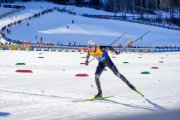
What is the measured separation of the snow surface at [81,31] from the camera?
61.0 meters

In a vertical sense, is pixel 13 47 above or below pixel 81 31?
above

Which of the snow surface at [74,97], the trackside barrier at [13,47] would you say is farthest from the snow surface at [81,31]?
the snow surface at [74,97]

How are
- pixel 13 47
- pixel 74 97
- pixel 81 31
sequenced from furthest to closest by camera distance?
pixel 81 31 < pixel 13 47 < pixel 74 97

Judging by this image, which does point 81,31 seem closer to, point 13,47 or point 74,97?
point 13,47

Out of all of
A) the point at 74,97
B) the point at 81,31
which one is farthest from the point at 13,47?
the point at 74,97

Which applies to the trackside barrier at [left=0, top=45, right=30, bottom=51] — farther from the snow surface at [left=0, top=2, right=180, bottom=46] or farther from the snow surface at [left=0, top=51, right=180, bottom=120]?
the snow surface at [left=0, top=51, right=180, bottom=120]

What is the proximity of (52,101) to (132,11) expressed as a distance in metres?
98.9

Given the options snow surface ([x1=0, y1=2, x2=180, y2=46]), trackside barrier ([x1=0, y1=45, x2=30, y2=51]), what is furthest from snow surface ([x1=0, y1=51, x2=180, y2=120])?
snow surface ([x1=0, y1=2, x2=180, y2=46])

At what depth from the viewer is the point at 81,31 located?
66.0m

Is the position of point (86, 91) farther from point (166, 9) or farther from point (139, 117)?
point (166, 9)

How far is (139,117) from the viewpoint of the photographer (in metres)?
8.91

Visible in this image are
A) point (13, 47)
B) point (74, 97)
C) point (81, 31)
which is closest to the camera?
point (74, 97)

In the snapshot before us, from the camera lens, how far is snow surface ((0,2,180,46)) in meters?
61.0

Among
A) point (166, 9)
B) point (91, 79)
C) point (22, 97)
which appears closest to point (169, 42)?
point (166, 9)
